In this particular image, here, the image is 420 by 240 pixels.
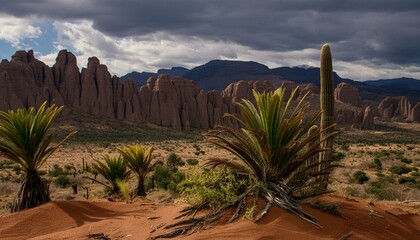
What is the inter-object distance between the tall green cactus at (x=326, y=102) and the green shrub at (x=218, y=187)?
313cm

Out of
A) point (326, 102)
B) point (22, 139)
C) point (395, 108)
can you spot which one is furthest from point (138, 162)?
point (395, 108)

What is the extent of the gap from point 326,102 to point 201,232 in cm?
548

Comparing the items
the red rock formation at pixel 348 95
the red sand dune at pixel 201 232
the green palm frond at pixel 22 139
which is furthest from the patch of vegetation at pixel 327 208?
the red rock formation at pixel 348 95

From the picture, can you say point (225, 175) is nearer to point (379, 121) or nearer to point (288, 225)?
point (288, 225)

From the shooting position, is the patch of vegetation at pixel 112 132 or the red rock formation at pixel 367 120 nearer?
the patch of vegetation at pixel 112 132

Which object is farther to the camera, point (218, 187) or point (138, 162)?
point (138, 162)

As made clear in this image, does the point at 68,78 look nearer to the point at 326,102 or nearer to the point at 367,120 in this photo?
the point at 367,120

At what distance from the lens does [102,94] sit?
7238 cm

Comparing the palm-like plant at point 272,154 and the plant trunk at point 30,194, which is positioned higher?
the palm-like plant at point 272,154

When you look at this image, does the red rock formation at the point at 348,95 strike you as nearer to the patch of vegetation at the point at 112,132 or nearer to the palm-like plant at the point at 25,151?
the patch of vegetation at the point at 112,132

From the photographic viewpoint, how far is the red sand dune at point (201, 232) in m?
5.80

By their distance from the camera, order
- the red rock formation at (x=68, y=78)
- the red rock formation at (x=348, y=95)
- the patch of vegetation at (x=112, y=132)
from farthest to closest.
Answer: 1. the red rock formation at (x=348, y=95)
2. the red rock formation at (x=68, y=78)
3. the patch of vegetation at (x=112, y=132)

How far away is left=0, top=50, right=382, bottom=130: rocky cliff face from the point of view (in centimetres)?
6519

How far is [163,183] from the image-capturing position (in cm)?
1812
